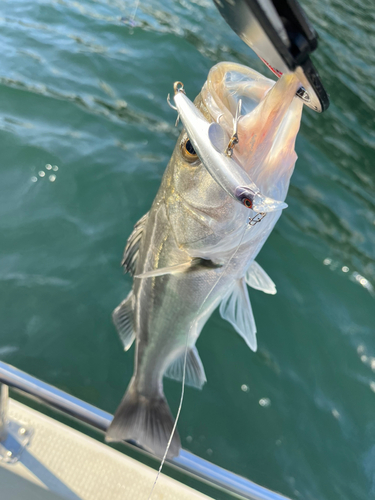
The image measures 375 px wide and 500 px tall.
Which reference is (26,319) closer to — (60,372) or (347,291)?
(60,372)

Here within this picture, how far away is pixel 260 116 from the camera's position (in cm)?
130

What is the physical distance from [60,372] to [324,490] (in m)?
2.17

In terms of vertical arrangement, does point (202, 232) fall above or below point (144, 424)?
above

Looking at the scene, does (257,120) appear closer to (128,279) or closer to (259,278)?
(259,278)

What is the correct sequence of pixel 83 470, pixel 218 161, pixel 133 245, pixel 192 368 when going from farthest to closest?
1. pixel 192 368
2. pixel 133 245
3. pixel 83 470
4. pixel 218 161

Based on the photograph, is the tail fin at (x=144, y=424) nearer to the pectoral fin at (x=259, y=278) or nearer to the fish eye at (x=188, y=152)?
the pectoral fin at (x=259, y=278)

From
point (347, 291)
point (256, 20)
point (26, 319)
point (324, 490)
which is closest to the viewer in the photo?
point (256, 20)

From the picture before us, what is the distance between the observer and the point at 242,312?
233 cm

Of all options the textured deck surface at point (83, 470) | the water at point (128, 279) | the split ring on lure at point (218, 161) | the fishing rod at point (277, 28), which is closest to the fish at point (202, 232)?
the split ring on lure at point (218, 161)

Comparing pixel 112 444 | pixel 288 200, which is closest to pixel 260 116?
pixel 112 444

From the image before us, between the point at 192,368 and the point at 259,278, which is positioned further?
the point at 192,368

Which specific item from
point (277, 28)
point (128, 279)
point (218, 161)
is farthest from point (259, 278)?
point (277, 28)

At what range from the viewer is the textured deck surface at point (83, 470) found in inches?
84.0

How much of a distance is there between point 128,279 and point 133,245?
48.1 inches
